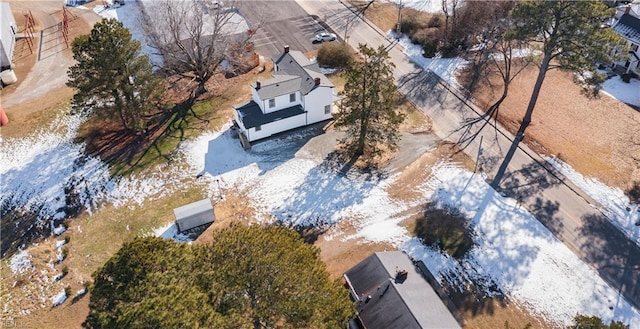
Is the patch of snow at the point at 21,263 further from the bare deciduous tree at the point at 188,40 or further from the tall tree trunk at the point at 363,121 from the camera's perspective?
the tall tree trunk at the point at 363,121

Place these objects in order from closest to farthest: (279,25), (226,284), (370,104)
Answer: (226,284)
(370,104)
(279,25)

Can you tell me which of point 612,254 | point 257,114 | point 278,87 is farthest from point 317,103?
point 612,254

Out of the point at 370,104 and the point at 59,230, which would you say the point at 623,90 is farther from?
the point at 59,230

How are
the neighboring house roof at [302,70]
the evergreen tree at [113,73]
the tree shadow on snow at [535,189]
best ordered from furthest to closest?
1. the neighboring house roof at [302,70]
2. the evergreen tree at [113,73]
3. the tree shadow on snow at [535,189]

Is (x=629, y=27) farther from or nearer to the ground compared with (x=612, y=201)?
farther from the ground

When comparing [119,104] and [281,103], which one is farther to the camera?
[281,103]

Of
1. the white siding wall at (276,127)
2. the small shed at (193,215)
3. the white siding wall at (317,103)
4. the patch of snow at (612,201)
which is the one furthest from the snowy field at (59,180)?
the patch of snow at (612,201)
